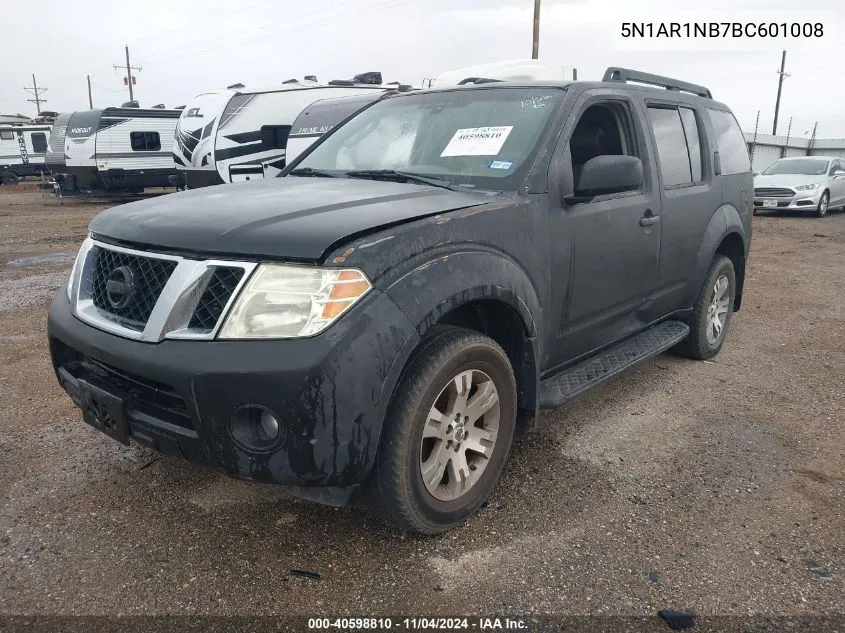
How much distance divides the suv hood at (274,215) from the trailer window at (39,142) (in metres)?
31.0

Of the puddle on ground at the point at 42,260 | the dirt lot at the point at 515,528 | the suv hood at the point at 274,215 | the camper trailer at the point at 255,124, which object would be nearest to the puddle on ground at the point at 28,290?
the puddle on ground at the point at 42,260

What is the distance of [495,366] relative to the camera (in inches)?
104

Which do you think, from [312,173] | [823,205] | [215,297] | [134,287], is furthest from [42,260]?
[823,205]

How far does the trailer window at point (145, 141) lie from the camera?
19.5 meters

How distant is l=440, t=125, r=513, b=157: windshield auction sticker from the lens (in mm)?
3084

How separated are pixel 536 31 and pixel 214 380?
2141 centimetres

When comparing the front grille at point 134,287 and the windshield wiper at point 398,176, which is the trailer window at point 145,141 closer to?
the windshield wiper at point 398,176

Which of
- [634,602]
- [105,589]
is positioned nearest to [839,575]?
[634,602]

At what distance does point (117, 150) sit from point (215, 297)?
1955 cm

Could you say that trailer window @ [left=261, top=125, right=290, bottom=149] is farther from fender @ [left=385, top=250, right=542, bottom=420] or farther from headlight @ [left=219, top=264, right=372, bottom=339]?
headlight @ [left=219, top=264, right=372, bottom=339]

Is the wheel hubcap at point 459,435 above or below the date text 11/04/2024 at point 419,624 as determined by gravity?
above

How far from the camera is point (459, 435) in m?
2.56

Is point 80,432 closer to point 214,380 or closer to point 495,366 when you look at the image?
point 214,380

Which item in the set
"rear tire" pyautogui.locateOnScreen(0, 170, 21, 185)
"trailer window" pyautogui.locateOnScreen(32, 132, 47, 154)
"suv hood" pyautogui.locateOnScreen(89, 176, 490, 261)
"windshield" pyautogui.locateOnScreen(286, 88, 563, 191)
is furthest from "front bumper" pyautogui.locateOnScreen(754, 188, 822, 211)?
"rear tire" pyautogui.locateOnScreen(0, 170, 21, 185)
